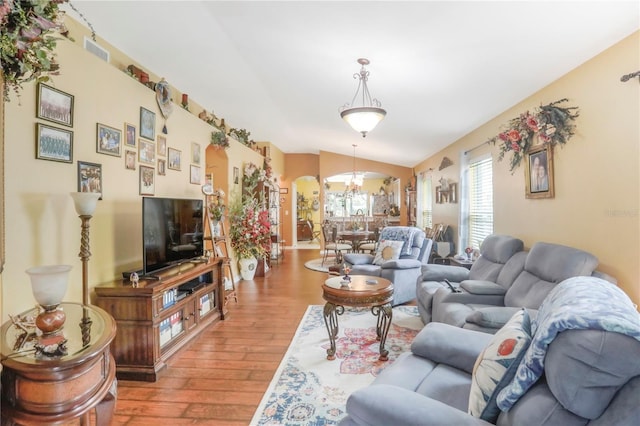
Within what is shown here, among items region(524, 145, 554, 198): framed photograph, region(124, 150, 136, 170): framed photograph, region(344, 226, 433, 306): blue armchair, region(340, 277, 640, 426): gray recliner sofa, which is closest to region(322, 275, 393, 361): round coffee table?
region(344, 226, 433, 306): blue armchair

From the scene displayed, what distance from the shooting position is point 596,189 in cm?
261

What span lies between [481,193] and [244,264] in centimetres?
419

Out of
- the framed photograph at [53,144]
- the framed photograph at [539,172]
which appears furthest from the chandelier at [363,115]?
the framed photograph at [53,144]

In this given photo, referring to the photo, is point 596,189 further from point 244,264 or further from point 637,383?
point 244,264

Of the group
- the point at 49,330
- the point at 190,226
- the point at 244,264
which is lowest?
the point at 244,264

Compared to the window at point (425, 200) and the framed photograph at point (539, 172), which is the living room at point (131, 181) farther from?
the window at point (425, 200)

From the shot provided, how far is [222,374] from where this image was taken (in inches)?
106

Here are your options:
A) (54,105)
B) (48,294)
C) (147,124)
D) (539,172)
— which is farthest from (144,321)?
(539,172)

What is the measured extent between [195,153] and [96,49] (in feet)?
5.91

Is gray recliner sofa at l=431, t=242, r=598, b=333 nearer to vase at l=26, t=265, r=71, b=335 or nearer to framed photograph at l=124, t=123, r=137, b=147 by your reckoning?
vase at l=26, t=265, r=71, b=335

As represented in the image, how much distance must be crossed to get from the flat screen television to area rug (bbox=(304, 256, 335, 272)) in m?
3.65

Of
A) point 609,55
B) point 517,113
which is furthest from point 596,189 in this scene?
point 517,113

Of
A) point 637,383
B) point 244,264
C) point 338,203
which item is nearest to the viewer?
point 637,383

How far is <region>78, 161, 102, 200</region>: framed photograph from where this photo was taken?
8.45 feet
